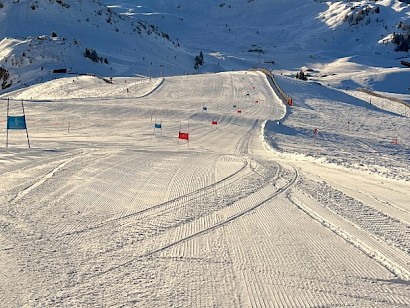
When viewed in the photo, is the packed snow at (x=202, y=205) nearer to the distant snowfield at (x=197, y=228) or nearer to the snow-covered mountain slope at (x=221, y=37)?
the distant snowfield at (x=197, y=228)

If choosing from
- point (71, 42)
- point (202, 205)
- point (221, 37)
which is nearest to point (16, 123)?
point (202, 205)

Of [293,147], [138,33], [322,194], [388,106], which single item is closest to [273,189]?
[322,194]

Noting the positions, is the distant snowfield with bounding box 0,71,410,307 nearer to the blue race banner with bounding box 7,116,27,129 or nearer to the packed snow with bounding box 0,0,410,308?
the packed snow with bounding box 0,0,410,308

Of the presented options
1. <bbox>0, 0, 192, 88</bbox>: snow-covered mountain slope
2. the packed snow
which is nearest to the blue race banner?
the packed snow

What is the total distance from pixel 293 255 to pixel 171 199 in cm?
351

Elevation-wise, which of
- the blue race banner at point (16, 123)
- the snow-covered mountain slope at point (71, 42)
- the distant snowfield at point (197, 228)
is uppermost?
the snow-covered mountain slope at point (71, 42)

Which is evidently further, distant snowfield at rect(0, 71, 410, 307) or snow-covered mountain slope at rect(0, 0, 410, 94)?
snow-covered mountain slope at rect(0, 0, 410, 94)

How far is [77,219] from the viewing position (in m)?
8.40

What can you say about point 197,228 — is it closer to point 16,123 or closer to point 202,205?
point 202,205

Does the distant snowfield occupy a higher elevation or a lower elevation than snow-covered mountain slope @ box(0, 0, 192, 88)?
lower

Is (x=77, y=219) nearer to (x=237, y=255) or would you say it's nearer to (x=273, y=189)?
(x=237, y=255)

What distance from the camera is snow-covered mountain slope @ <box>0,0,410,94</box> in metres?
67.1

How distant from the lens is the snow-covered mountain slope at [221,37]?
6710 centimetres

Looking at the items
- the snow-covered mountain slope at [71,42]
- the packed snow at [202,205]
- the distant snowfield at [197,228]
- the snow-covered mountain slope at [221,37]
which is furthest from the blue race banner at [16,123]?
the snow-covered mountain slope at [221,37]
